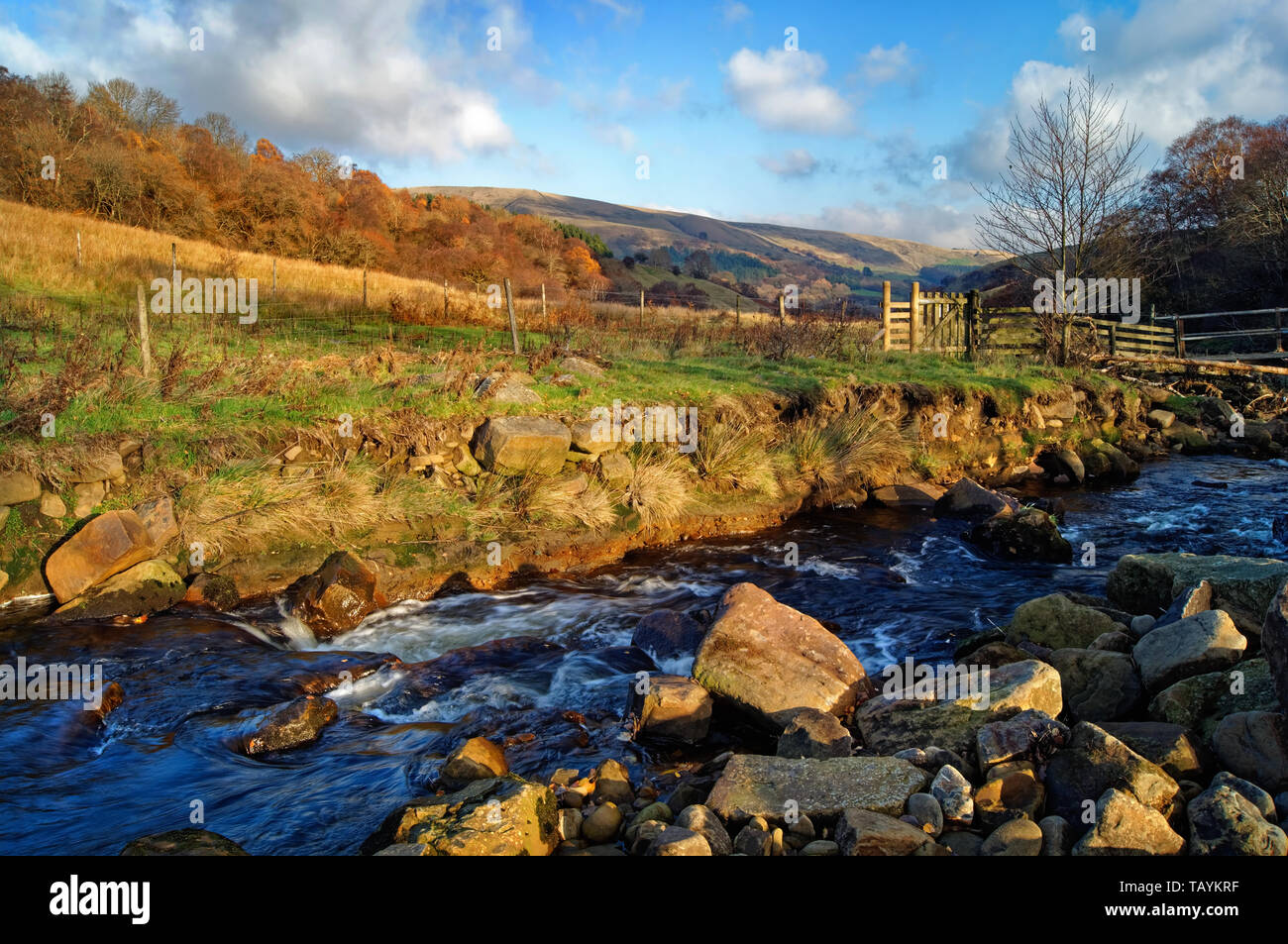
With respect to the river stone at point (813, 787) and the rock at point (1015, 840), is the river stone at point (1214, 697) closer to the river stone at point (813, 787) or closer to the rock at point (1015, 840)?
the rock at point (1015, 840)

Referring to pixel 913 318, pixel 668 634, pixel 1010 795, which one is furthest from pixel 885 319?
pixel 1010 795

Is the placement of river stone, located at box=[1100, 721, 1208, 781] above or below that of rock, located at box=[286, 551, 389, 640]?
below

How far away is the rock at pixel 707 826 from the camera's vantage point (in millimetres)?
3711

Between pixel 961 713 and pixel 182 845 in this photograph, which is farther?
pixel 961 713

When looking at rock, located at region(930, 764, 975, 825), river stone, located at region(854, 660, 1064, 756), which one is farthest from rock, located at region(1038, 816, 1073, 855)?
river stone, located at region(854, 660, 1064, 756)

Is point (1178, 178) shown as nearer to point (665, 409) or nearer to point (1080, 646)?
point (665, 409)

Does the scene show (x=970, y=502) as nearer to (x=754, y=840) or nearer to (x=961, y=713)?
(x=961, y=713)

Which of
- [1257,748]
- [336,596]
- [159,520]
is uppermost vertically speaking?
[159,520]

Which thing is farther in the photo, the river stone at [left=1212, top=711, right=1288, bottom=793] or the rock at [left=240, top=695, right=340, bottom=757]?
the rock at [left=240, top=695, right=340, bottom=757]

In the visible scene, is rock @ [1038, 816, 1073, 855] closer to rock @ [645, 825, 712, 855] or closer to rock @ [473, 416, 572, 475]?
rock @ [645, 825, 712, 855]

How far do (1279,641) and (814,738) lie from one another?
2.50 meters

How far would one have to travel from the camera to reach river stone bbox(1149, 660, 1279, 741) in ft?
14.5

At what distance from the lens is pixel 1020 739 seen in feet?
13.9

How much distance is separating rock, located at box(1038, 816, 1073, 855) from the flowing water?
2361 millimetres
